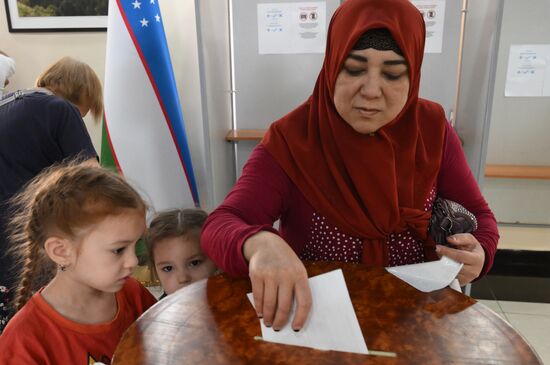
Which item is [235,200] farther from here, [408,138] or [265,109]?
[265,109]

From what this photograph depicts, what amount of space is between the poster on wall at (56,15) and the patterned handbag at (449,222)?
290 cm

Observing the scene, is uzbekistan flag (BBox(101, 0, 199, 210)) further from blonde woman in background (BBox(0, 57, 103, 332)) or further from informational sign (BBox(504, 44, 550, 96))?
informational sign (BBox(504, 44, 550, 96))

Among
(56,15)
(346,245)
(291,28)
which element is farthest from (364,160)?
(56,15)

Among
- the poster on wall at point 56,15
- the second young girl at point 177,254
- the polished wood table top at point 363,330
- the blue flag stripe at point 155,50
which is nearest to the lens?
the polished wood table top at point 363,330

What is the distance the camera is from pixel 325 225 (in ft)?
3.58

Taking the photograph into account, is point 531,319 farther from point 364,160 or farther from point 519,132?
point 364,160

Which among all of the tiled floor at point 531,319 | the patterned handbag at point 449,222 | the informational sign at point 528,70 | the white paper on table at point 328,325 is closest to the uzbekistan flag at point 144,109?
the patterned handbag at point 449,222

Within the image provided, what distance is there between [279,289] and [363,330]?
15cm

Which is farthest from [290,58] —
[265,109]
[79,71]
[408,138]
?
[408,138]

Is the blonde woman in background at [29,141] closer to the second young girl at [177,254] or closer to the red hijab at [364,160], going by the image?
the second young girl at [177,254]

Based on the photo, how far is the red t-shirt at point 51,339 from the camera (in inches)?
34.7

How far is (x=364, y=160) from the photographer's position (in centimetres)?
106

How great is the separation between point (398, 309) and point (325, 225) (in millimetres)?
342

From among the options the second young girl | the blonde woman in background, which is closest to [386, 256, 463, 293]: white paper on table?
the second young girl
